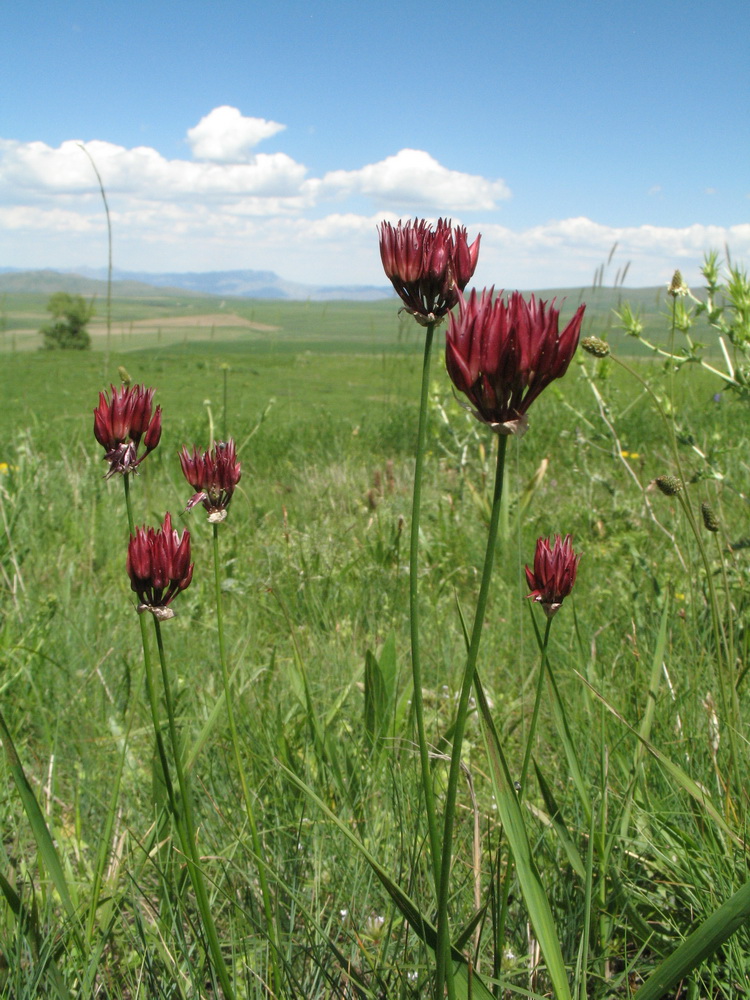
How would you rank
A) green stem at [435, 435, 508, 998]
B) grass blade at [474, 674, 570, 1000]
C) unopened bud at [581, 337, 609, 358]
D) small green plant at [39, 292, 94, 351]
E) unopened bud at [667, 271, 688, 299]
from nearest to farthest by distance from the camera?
green stem at [435, 435, 508, 998] < grass blade at [474, 674, 570, 1000] < unopened bud at [581, 337, 609, 358] < unopened bud at [667, 271, 688, 299] < small green plant at [39, 292, 94, 351]

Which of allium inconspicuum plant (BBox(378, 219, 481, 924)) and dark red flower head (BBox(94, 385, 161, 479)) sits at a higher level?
allium inconspicuum plant (BBox(378, 219, 481, 924))

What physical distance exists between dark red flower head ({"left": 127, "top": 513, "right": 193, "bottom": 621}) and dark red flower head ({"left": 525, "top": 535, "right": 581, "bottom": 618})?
57cm

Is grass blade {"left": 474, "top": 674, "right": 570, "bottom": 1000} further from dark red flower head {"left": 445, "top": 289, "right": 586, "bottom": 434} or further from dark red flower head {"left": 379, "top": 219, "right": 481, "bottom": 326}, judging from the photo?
dark red flower head {"left": 379, "top": 219, "right": 481, "bottom": 326}

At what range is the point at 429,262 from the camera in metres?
1.03

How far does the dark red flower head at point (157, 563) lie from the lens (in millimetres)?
1134

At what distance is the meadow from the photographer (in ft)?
4.19

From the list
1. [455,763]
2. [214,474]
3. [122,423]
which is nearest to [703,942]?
[455,763]

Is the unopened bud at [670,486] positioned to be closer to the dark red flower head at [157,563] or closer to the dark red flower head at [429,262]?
the dark red flower head at [429,262]

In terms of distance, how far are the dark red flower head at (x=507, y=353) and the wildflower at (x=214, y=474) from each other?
0.61 metres

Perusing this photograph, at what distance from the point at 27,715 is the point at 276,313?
14.7 ft

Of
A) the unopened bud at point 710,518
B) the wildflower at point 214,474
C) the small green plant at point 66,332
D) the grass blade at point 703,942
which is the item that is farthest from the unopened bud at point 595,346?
the small green plant at point 66,332

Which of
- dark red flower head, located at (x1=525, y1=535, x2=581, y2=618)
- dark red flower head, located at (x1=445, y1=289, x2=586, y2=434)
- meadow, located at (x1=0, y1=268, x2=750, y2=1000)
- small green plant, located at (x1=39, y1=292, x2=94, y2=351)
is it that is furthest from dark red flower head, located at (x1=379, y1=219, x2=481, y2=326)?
small green plant, located at (x1=39, y1=292, x2=94, y2=351)

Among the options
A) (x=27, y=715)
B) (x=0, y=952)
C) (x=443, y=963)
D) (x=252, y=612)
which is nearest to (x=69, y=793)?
(x=27, y=715)

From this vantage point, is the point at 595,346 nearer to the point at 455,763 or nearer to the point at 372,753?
the point at 455,763
